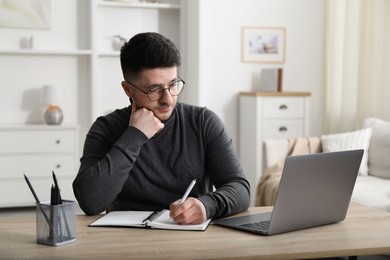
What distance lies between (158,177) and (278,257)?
2.26 feet

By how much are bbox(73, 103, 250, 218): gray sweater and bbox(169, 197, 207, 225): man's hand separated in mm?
104

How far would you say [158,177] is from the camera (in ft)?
6.59

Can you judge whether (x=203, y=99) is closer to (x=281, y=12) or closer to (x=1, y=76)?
(x=281, y=12)

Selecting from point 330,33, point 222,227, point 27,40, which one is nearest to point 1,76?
point 27,40

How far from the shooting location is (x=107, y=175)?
6.00 ft

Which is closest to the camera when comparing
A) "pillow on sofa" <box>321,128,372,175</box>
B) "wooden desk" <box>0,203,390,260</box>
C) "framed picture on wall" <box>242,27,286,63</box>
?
"wooden desk" <box>0,203,390,260</box>

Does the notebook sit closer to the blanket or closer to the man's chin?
the man's chin

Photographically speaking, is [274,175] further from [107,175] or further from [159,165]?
[107,175]

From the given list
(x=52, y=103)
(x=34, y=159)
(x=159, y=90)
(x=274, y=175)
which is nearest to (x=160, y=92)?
(x=159, y=90)

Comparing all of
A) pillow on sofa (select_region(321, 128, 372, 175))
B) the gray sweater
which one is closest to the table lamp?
pillow on sofa (select_region(321, 128, 372, 175))

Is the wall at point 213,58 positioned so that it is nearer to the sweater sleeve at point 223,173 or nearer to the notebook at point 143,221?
the sweater sleeve at point 223,173

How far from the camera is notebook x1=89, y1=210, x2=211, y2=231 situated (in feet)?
5.42

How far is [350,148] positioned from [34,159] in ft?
8.35

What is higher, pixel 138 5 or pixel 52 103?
pixel 138 5
